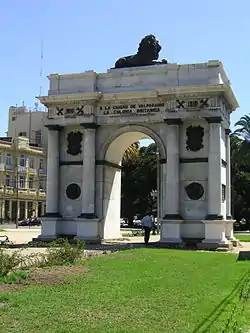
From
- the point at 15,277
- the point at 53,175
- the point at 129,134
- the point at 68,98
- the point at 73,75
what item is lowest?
the point at 15,277

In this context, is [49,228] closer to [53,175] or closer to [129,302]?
[53,175]

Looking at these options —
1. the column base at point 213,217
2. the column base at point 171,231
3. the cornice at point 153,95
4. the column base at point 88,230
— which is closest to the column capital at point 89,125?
the cornice at point 153,95

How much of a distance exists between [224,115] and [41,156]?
65.6 m

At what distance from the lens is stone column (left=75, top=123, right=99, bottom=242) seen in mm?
26688

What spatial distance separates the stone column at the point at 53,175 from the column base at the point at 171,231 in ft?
19.2

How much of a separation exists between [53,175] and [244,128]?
28989 millimetres

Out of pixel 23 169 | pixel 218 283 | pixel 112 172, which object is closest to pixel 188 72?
pixel 112 172

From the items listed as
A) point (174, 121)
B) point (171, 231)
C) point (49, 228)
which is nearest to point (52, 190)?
point (49, 228)

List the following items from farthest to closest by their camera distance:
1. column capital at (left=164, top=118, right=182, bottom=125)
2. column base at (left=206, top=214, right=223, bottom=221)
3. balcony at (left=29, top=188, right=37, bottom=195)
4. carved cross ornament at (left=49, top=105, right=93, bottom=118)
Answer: balcony at (left=29, top=188, right=37, bottom=195)
carved cross ornament at (left=49, top=105, right=93, bottom=118)
column capital at (left=164, top=118, right=182, bottom=125)
column base at (left=206, top=214, right=223, bottom=221)

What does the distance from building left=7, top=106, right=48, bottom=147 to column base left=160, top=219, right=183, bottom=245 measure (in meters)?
69.6

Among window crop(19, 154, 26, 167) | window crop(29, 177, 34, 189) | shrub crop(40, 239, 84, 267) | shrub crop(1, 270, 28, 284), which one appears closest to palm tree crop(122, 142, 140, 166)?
window crop(19, 154, 26, 167)

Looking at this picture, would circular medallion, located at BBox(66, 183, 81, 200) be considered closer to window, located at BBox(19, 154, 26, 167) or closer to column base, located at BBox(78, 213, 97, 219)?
column base, located at BBox(78, 213, 97, 219)

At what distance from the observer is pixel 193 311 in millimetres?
8703

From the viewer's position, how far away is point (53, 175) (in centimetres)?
2806
